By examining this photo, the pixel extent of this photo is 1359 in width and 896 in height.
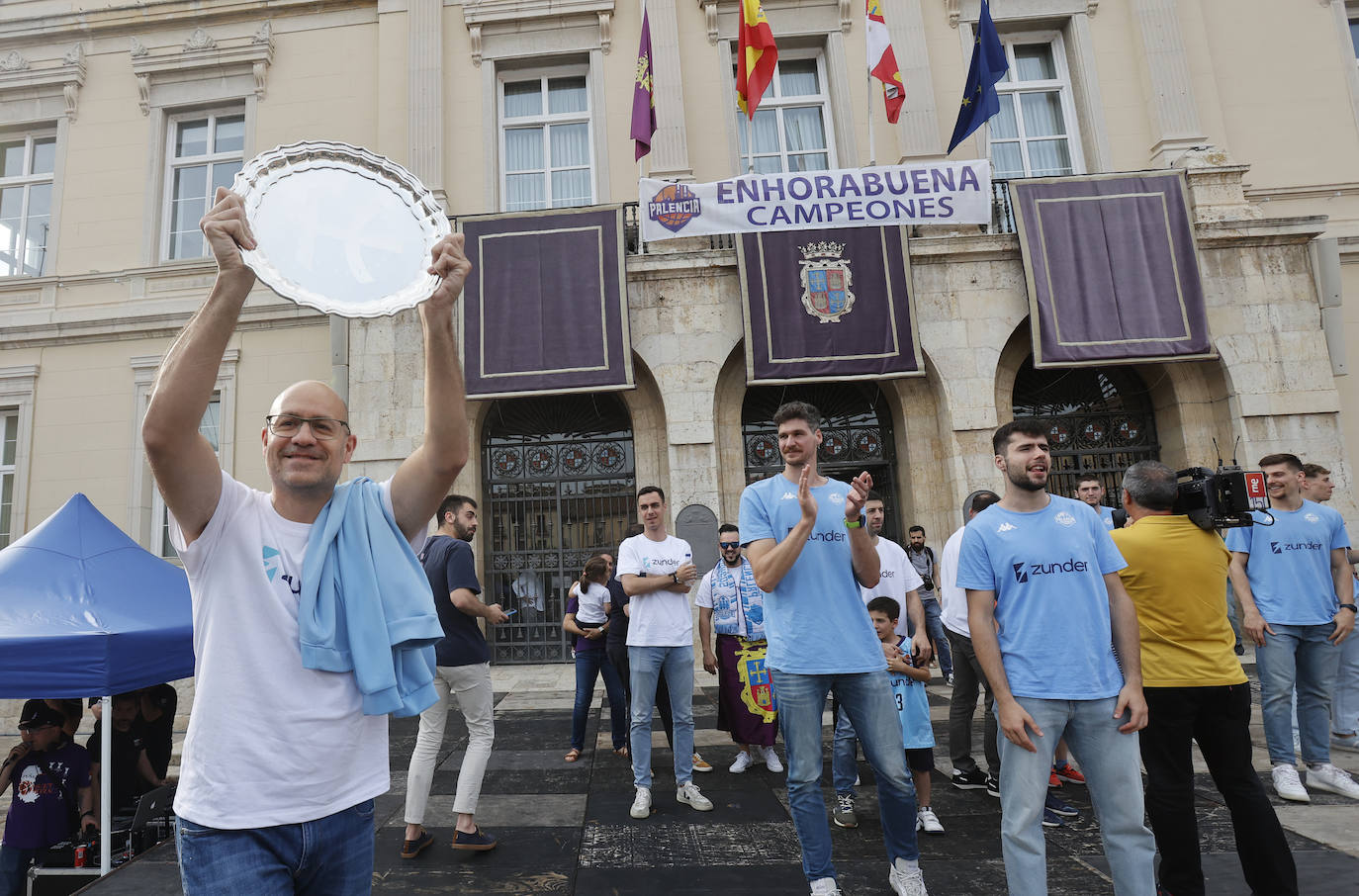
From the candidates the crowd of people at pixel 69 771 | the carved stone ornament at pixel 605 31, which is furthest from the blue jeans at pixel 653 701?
the carved stone ornament at pixel 605 31

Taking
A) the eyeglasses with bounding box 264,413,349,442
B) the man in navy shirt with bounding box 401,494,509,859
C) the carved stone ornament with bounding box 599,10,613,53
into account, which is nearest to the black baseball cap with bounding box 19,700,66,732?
the man in navy shirt with bounding box 401,494,509,859

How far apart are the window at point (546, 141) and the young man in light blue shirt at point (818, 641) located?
985 cm

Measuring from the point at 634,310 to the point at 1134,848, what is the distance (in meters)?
9.04

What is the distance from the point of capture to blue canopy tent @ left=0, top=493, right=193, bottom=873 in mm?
4363

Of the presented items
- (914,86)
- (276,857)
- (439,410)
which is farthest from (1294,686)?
(914,86)

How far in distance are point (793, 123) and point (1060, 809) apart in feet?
36.4

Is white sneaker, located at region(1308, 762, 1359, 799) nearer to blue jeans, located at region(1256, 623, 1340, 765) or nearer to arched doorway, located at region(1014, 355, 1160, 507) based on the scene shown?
blue jeans, located at region(1256, 623, 1340, 765)

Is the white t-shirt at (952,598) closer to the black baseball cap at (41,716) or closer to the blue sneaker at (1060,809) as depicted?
the blue sneaker at (1060,809)

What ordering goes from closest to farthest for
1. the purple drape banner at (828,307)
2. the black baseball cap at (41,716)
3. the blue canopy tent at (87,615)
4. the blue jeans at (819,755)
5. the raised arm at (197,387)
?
the raised arm at (197,387) → the blue jeans at (819,755) → the blue canopy tent at (87,615) → the black baseball cap at (41,716) → the purple drape banner at (828,307)

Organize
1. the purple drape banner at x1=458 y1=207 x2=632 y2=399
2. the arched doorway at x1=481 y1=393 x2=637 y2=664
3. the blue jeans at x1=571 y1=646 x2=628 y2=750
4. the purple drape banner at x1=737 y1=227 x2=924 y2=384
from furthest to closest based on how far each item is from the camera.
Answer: the arched doorway at x1=481 y1=393 x2=637 y2=664, the purple drape banner at x1=458 y1=207 x2=632 y2=399, the purple drape banner at x1=737 y1=227 x2=924 y2=384, the blue jeans at x1=571 y1=646 x2=628 y2=750

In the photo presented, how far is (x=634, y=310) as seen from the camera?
1066 cm

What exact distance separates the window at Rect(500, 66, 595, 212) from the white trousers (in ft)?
31.1

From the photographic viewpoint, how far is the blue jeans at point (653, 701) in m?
4.62

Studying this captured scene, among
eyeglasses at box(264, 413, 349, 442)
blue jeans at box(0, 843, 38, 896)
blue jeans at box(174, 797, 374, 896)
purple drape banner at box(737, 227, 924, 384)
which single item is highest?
purple drape banner at box(737, 227, 924, 384)
